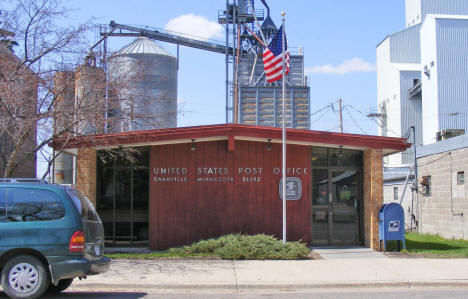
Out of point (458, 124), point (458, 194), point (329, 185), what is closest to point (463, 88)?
point (458, 124)

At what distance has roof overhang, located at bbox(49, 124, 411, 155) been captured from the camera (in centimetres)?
1294

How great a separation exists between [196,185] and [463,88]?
28.9 m

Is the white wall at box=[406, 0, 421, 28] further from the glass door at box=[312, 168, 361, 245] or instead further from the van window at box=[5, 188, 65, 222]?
the van window at box=[5, 188, 65, 222]

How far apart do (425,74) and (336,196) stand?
27090mm

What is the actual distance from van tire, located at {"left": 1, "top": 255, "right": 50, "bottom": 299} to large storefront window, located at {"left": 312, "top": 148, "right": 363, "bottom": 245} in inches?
340

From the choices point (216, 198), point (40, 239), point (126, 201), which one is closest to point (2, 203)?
point (40, 239)

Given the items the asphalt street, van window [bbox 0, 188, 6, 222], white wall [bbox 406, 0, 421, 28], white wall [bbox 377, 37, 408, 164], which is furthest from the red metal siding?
white wall [bbox 406, 0, 421, 28]

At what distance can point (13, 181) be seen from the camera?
311 inches

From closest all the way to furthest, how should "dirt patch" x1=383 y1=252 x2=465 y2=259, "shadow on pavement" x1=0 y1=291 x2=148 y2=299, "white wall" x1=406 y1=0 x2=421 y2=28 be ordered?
"shadow on pavement" x1=0 y1=291 x2=148 y2=299 → "dirt patch" x1=383 y1=252 x2=465 y2=259 → "white wall" x1=406 y1=0 x2=421 y2=28

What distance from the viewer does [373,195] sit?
13.9 meters

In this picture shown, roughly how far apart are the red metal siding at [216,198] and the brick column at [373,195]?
5.70 ft

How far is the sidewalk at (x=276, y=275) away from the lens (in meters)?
9.28

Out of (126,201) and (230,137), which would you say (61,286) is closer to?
(126,201)

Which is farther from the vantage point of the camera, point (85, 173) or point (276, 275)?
point (85, 173)
